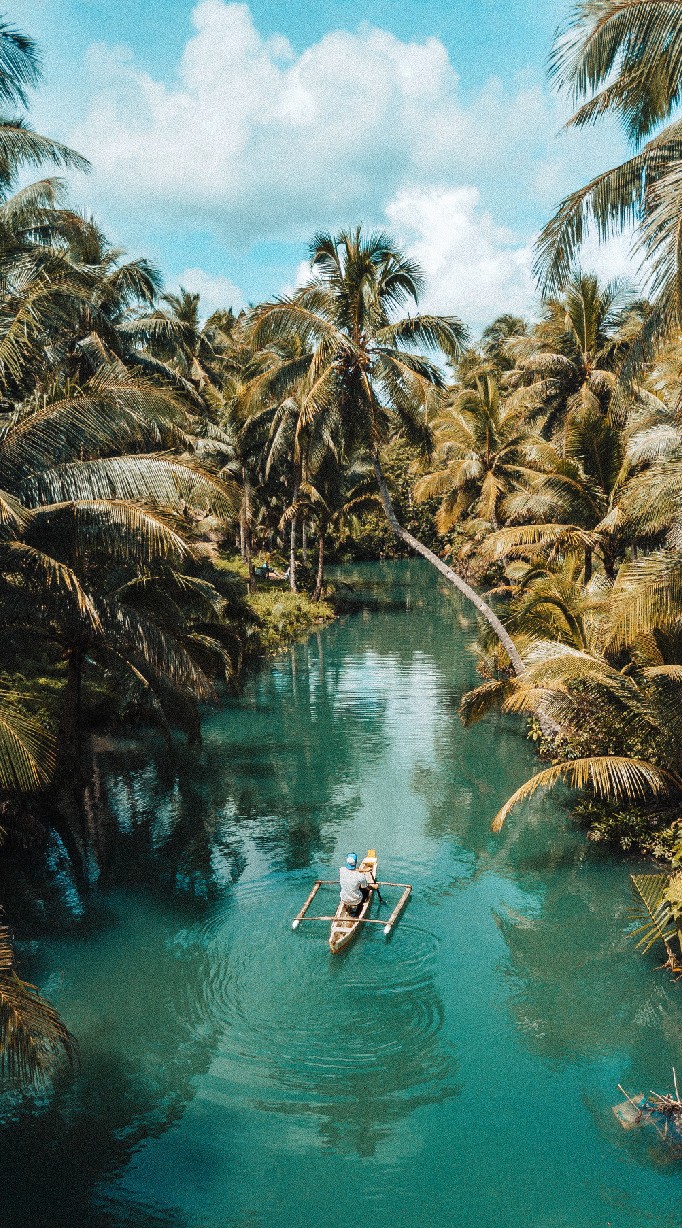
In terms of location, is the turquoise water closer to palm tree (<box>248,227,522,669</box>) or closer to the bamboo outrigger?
the bamboo outrigger

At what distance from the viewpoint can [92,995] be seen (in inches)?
380

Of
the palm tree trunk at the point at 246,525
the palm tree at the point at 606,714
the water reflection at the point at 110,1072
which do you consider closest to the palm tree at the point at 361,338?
the palm tree at the point at 606,714

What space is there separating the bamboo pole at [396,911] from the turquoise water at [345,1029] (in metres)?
A: 0.15

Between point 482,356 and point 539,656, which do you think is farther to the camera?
point 482,356

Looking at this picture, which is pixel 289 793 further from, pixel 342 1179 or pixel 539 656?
pixel 342 1179

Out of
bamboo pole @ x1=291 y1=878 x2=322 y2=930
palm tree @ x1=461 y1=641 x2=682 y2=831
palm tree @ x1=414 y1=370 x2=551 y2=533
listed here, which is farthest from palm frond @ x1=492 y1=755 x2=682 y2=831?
palm tree @ x1=414 y1=370 x2=551 y2=533

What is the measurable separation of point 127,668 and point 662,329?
10259mm

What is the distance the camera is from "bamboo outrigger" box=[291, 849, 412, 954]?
34.0ft

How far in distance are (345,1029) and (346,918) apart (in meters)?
1.67

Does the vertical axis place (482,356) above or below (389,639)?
above

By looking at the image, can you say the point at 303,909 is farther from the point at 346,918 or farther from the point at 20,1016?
the point at 20,1016

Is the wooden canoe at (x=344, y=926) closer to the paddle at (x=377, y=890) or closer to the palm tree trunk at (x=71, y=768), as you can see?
the paddle at (x=377, y=890)

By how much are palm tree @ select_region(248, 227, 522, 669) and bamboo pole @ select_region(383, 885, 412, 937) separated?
5.79 metres

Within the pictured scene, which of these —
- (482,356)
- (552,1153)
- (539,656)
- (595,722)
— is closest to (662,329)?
(539,656)
